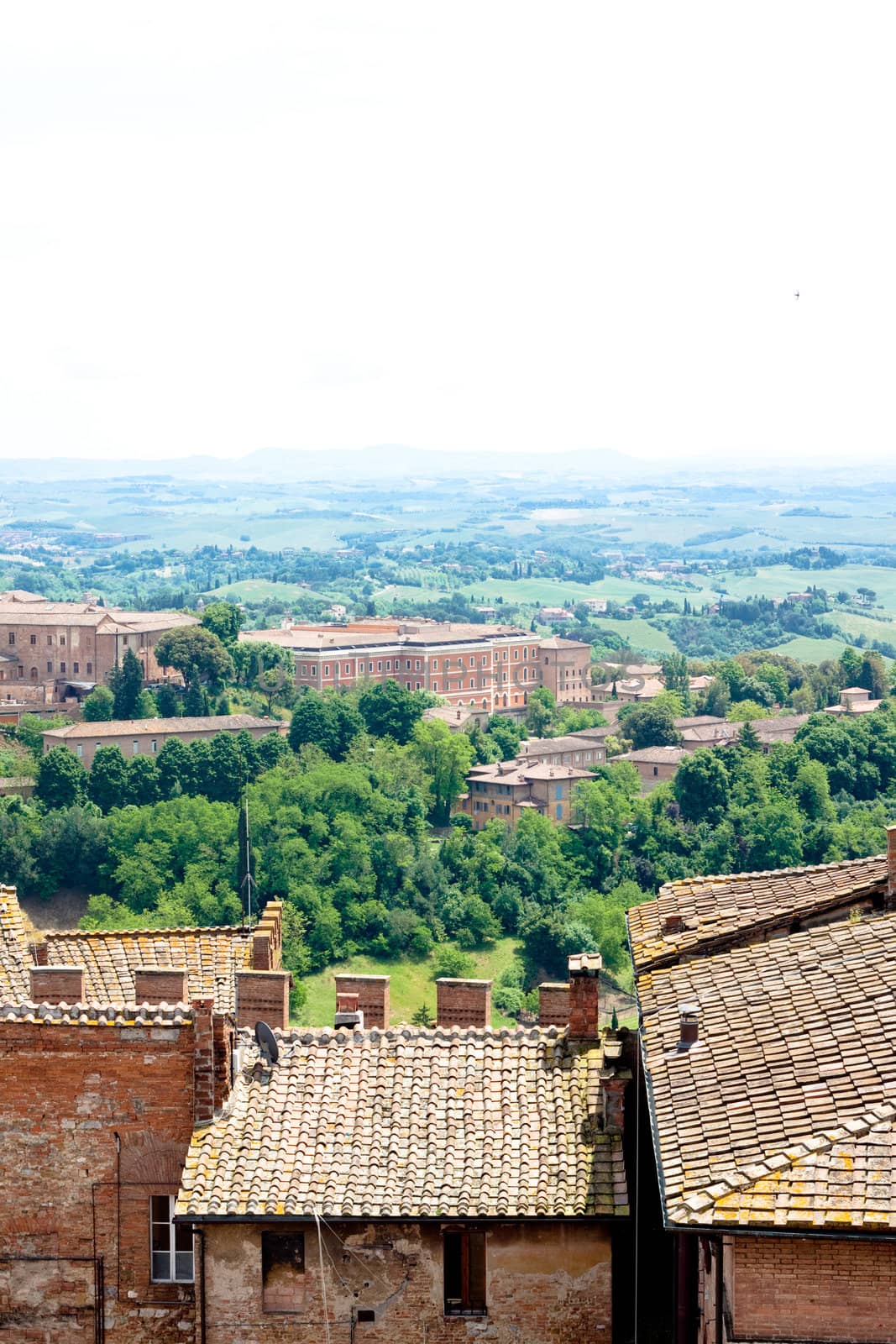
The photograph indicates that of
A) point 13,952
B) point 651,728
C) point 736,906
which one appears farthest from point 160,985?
point 651,728

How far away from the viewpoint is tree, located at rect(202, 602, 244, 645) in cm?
13262

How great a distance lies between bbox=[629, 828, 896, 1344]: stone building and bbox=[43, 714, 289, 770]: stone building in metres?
93.3

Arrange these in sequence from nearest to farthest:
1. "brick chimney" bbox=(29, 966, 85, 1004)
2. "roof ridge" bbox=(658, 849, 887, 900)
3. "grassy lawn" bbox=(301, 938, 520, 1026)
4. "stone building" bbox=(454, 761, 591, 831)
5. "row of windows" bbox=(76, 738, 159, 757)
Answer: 1. "brick chimney" bbox=(29, 966, 85, 1004)
2. "roof ridge" bbox=(658, 849, 887, 900)
3. "grassy lawn" bbox=(301, 938, 520, 1026)
4. "stone building" bbox=(454, 761, 591, 831)
5. "row of windows" bbox=(76, 738, 159, 757)

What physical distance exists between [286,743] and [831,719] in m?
30.2

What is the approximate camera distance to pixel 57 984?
17.4 m

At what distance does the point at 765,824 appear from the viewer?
9800 centimetres

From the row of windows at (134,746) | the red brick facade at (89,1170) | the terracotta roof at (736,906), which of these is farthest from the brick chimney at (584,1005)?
the row of windows at (134,746)

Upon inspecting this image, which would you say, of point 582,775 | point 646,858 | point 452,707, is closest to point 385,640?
point 452,707

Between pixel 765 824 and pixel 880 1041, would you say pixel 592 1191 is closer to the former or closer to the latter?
pixel 880 1041

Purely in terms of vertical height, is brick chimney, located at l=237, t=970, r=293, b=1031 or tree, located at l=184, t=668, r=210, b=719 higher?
brick chimney, located at l=237, t=970, r=293, b=1031

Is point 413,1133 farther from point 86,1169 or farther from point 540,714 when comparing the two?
point 540,714

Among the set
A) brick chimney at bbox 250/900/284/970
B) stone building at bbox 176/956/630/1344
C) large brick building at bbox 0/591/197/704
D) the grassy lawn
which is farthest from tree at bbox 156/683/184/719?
stone building at bbox 176/956/630/1344

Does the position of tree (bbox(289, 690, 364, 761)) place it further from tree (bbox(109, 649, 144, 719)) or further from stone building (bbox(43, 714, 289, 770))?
tree (bbox(109, 649, 144, 719))

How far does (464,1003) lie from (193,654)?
10804 centimetres
